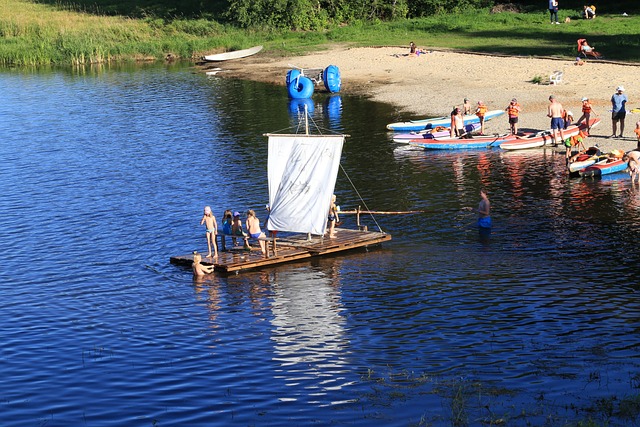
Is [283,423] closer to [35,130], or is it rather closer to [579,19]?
[35,130]

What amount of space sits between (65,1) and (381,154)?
83.6 m

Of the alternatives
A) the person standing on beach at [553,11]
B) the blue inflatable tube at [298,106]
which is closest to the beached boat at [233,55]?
the blue inflatable tube at [298,106]

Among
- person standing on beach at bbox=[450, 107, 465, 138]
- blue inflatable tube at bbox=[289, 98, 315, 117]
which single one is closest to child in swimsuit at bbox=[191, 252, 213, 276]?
person standing on beach at bbox=[450, 107, 465, 138]

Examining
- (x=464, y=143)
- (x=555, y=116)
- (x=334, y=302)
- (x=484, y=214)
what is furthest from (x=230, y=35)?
(x=334, y=302)

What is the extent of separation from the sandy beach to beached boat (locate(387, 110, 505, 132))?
0.48 metres

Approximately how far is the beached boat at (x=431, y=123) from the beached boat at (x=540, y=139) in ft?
15.1

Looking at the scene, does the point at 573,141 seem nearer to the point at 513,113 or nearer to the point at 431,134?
the point at 513,113

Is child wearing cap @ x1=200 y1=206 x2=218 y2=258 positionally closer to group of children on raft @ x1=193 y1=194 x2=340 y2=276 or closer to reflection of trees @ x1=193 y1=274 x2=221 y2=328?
group of children on raft @ x1=193 y1=194 x2=340 y2=276

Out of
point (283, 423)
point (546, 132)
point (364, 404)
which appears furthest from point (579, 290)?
point (546, 132)

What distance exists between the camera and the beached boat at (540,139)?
49.1m

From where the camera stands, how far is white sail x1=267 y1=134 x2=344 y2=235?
34.3 metres

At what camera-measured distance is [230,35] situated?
98.1 metres

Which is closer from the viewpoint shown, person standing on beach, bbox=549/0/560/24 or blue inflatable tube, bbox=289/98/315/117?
blue inflatable tube, bbox=289/98/315/117

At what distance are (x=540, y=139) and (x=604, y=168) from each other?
6878mm
